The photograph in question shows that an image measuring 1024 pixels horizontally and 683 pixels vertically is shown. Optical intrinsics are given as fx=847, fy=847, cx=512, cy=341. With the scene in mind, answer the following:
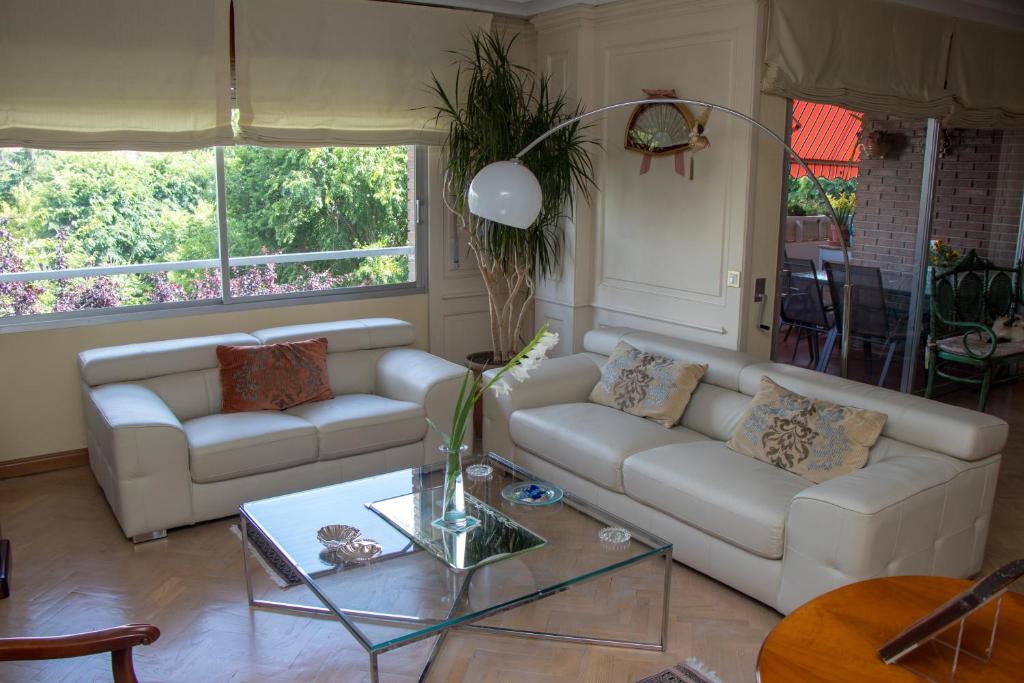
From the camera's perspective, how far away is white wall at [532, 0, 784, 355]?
4176 mm

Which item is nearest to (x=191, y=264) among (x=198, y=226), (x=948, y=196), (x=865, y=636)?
(x=198, y=226)

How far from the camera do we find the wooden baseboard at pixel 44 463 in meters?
4.25

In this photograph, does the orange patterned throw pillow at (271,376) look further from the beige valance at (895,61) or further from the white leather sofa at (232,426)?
the beige valance at (895,61)

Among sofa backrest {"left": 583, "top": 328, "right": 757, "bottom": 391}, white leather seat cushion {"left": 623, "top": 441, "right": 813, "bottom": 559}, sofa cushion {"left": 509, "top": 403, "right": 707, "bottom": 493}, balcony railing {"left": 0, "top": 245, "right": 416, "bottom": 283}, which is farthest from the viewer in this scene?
balcony railing {"left": 0, "top": 245, "right": 416, "bottom": 283}

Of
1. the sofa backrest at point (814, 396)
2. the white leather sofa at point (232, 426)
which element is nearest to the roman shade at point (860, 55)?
the sofa backrest at point (814, 396)

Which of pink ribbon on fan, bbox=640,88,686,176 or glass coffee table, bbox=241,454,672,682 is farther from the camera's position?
pink ribbon on fan, bbox=640,88,686,176

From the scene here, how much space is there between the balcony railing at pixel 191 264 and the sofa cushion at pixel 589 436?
1661 mm

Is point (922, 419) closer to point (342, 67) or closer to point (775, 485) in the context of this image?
point (775, 485)

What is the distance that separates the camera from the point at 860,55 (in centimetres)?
438

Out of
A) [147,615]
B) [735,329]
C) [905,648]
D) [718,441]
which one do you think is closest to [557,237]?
[735,329]

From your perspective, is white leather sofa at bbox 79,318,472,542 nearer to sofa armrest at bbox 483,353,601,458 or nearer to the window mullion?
sofa armrest at bbox 483,353,601,458

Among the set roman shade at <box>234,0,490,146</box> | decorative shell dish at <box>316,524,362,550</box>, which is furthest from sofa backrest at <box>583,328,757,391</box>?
decorative shell dish at <box>316,524,362,550</box>

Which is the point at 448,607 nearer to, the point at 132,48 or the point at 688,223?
the point at 688,223

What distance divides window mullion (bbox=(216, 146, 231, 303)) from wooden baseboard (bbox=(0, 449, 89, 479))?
3.62ft
